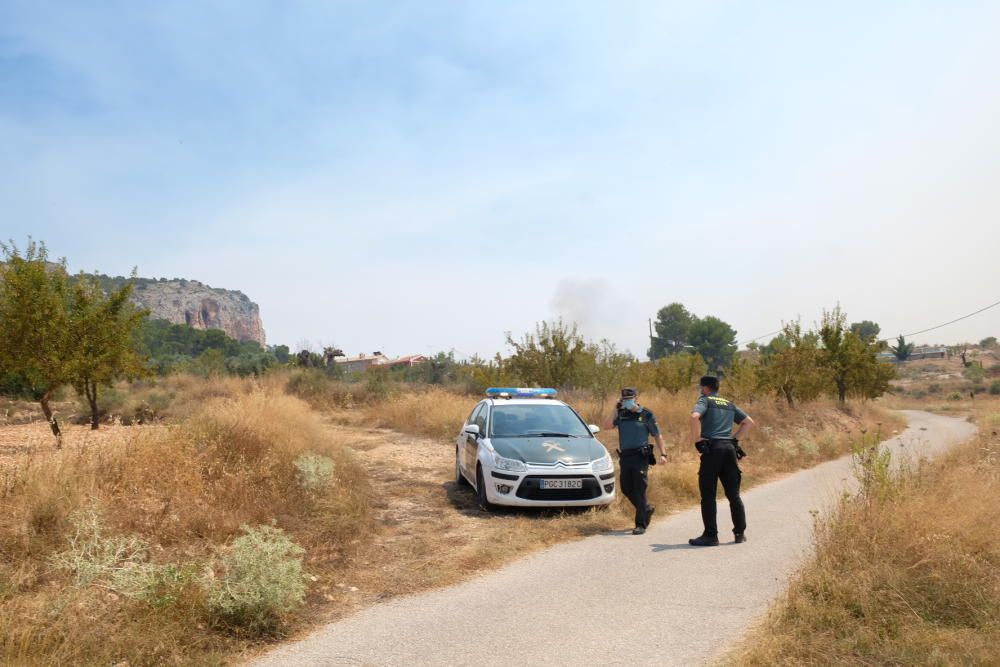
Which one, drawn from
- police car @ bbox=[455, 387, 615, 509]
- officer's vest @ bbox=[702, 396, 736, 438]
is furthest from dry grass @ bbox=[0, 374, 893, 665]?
officer's vest @ bbox=[702, 396, 736, 438]

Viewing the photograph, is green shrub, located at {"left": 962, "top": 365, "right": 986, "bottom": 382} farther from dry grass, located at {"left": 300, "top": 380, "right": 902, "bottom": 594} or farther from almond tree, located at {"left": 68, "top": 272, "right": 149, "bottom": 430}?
almond tree, located at {"left": 68, "top": 272, "right": 149, "bottom": 430}

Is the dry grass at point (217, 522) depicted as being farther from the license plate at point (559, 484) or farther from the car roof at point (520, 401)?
the car roof at point (520, 401)

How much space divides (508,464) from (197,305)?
17450cm

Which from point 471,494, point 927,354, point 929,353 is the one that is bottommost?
point 471,494

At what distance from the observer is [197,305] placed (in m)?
165

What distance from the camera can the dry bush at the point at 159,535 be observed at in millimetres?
4137

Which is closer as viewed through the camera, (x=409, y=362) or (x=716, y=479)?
(x=716, y=479)

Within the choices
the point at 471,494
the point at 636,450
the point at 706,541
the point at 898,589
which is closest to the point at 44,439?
the point at 471,494

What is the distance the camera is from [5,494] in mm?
6020

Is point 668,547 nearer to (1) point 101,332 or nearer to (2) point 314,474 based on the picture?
(2) point 314,474

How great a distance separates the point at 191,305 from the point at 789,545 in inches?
6900

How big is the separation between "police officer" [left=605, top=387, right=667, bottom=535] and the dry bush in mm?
3365

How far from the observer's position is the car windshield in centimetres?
984

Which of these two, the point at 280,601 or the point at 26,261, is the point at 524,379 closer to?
the point at 26,261
